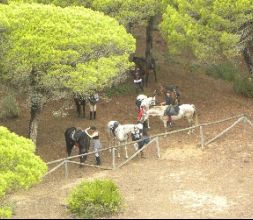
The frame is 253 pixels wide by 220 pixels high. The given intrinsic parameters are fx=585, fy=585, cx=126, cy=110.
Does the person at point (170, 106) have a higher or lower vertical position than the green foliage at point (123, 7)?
lower

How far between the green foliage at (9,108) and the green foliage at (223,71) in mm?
A: 11378

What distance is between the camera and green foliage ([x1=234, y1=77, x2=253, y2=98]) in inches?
1125

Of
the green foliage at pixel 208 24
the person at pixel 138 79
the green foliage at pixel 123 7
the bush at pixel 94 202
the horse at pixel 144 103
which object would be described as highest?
the green foliage at pixel 123 7

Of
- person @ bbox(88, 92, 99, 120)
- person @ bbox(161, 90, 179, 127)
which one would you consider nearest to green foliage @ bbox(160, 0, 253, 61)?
person @ bbox(161, 90, 179, 127)

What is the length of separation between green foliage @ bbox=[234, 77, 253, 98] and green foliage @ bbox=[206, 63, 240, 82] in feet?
6.58

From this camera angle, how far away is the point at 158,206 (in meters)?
17.0

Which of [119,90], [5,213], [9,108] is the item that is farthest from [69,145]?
[119,90]

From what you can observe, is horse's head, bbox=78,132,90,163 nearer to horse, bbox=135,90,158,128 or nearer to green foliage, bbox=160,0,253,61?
horse, bbox=135,90,158,128

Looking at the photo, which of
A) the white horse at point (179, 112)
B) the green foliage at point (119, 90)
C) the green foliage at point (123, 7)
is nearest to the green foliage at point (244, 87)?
the green foliage at point (119, 90)

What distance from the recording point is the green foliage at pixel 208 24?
2447cm

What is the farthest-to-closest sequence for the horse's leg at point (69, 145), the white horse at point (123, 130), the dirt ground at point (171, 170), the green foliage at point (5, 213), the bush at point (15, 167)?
the horse's leg at point (69, 145) < the white horse at point (123, 130) < the dirt ground at point (171, 170) < the bush at point (15, 167) < the green foliage at point (5, 213)

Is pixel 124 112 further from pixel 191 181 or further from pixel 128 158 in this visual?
pixel 191 181

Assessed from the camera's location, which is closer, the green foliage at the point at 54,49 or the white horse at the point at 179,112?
the green foliage at the point at 54,49

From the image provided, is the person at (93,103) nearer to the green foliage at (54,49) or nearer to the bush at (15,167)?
the green foliage at (54,49)
